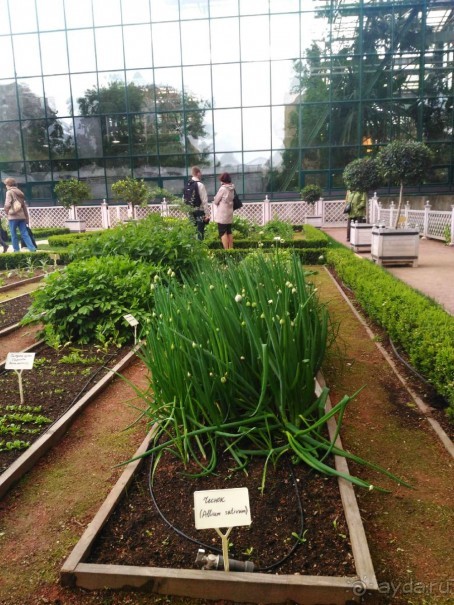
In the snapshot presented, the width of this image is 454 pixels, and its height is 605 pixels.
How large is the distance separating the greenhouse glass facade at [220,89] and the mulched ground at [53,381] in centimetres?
1779

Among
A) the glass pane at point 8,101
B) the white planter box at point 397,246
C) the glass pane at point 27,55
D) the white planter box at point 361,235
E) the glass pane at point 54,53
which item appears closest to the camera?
the white planter box at point 397,246

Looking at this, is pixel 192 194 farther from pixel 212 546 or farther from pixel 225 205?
pixel 212 546

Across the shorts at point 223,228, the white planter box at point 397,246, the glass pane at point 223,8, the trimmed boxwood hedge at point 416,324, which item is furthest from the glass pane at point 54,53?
the trimmed boxwood hedge at point 416,324

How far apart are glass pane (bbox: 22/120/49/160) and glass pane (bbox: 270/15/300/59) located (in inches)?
419

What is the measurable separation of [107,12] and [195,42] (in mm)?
4039

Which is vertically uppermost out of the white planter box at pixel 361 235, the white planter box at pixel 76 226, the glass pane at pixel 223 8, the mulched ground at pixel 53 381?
the glass pane at pixel 223 8

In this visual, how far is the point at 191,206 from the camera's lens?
9570 millimetres

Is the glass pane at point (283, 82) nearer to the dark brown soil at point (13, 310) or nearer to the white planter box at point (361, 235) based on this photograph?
the white planter box at point (361, 235)

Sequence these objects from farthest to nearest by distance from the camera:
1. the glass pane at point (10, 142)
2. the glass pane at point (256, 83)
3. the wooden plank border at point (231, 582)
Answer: the glass pane at point (10, 142) < the glass pane at point (256, 83) < the wooden plank border at point (231, 582)

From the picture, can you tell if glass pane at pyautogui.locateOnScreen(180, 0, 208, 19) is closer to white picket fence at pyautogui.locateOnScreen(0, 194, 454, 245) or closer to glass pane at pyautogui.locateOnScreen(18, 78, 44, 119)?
glass pane at pyautogui.locateOnScreen(18, 78, 44, 119)

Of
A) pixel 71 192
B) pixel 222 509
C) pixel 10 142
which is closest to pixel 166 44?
pixel 71 192

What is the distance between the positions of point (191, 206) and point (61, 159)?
14.8 metres

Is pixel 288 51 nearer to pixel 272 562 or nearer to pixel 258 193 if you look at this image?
pixel 258 193

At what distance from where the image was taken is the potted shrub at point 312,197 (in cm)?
1894
